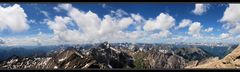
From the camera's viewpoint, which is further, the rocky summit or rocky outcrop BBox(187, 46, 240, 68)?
the rocky summit

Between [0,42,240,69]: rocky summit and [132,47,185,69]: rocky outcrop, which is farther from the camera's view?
[0,42,240,69]: rocky summit

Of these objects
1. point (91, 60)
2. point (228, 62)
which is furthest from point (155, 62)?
point (228, 62)

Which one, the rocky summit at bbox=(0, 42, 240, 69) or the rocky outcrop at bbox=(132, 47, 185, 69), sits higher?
the rocky summit at bbox=(0, 42, 240, 69)

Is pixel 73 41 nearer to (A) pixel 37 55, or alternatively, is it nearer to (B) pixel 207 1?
(A) pixel 37 55

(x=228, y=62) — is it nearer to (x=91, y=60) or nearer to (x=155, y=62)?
(x=91, y=60)

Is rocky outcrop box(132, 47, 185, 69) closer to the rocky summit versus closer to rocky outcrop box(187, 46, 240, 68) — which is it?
the rocky summit

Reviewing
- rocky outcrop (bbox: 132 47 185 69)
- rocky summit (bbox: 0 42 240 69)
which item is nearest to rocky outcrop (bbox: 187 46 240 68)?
rocky summit (bbox: 0 42 240 69)

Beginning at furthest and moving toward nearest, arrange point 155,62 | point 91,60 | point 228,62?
point 155,62, point 91,60, point 228,62

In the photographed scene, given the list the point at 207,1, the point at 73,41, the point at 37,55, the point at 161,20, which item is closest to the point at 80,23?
the point at 73,41

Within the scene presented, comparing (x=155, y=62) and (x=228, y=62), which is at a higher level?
(x=228, y=62)

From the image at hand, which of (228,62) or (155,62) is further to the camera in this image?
(155,62)

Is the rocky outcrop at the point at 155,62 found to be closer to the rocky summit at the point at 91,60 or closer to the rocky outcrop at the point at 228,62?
the rocky summit at the point at 91,60

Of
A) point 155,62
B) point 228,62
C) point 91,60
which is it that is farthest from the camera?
point 155,62

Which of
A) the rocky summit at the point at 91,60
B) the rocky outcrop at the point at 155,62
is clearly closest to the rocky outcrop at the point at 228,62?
the rocky summit at the point at 91,60
